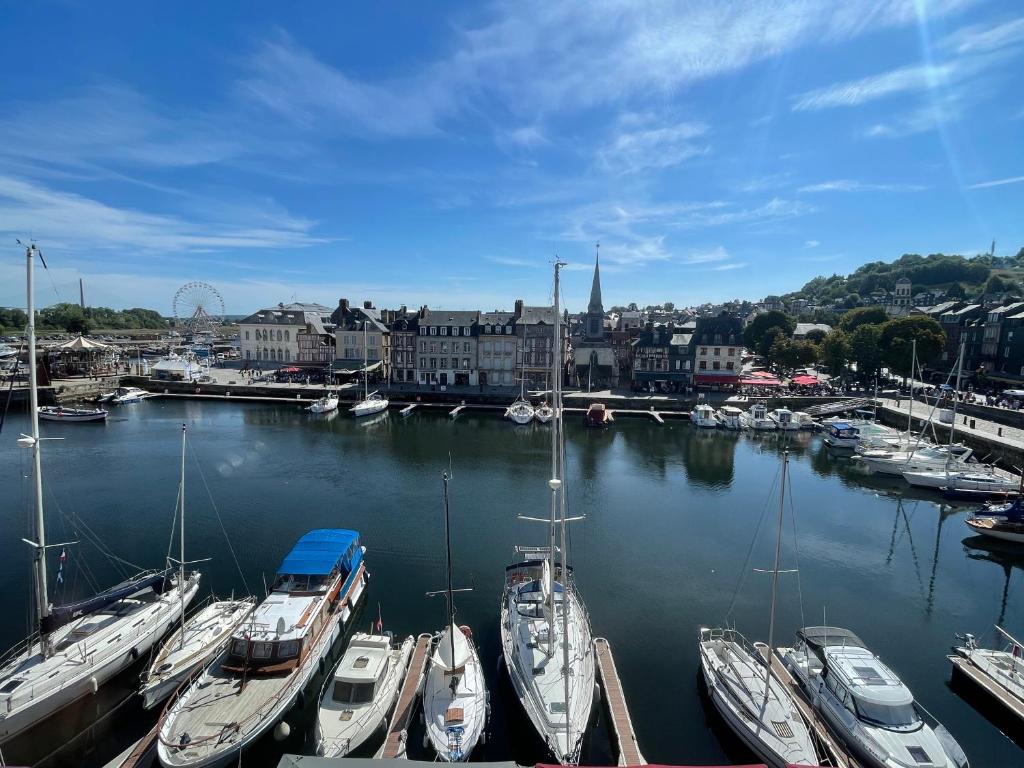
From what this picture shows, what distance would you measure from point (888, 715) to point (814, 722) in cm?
150

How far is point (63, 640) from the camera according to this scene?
13797 mm

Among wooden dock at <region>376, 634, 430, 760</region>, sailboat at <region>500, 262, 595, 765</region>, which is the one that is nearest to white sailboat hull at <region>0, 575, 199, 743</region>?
wooden dock at <region>376, 634, 430, 760</region>

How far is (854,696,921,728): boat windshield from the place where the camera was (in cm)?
1146

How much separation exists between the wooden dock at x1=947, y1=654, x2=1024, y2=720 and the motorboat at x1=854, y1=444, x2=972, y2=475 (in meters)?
23.1

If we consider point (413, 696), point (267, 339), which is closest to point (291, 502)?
point (413, 696)

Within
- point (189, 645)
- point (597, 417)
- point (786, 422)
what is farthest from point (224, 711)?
point (786, 422)

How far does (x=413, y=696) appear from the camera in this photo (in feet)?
41.5

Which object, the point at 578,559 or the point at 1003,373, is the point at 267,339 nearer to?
the point at 578,559

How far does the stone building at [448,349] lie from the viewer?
61.5m

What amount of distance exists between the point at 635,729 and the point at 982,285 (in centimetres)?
16887

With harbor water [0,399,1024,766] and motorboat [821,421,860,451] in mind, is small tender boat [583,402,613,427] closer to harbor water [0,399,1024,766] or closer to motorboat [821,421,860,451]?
harbor water [0,399,1024,766]

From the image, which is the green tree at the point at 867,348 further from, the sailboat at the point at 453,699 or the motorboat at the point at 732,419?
the sailboat at the point at 453,699

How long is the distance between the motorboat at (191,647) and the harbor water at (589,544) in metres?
0.67

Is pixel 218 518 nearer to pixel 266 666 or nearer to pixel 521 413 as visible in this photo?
pixel 266 666
